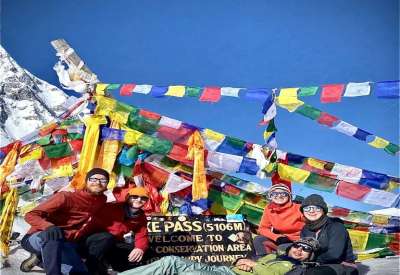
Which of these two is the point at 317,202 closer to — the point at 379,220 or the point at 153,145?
the point at 153,145

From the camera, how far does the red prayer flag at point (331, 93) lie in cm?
833

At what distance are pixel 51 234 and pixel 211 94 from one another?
5.39 metres

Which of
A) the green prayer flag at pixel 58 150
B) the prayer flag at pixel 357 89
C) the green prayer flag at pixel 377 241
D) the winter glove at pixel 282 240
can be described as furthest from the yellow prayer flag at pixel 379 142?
the green prayer flag at pixel 58 150

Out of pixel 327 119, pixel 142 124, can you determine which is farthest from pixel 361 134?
pixel 142 124

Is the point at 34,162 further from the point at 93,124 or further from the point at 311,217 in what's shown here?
the point at 311,217

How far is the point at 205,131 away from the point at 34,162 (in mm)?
3507

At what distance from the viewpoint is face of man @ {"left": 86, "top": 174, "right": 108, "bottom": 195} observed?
552 cm

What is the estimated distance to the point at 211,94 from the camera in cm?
948

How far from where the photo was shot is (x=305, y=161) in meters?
9.16

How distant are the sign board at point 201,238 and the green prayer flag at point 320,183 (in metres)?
2.24

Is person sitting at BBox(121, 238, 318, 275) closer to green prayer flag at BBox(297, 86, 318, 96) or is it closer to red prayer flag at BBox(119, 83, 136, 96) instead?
green prayer flag at BBox(297, 86, 318, 96)

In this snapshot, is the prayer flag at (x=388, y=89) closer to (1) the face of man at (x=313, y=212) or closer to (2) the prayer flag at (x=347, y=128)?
(2) the prayer flag at (x=347, y=128)

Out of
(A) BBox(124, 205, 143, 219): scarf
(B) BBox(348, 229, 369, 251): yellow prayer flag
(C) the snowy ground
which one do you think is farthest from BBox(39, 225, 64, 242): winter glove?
(B) BBox(348, 229, 369, 251): yellow prayer flag

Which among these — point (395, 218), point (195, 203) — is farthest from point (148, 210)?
point (395, 218)
